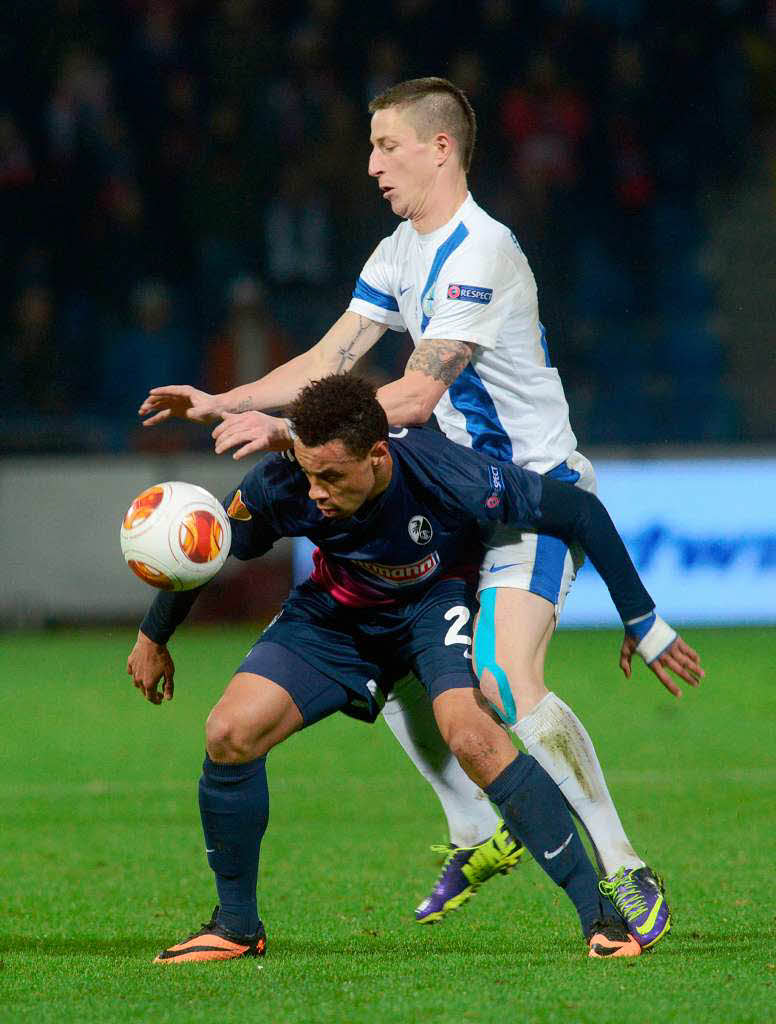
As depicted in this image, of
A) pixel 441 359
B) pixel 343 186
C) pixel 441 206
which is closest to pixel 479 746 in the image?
pixel 441 359

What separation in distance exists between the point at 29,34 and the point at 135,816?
10.5 m

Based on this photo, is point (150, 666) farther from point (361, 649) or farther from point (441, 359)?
point (441, 359)

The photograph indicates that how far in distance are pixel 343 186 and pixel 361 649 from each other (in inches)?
428

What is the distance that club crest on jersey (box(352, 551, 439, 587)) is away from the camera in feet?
15.0

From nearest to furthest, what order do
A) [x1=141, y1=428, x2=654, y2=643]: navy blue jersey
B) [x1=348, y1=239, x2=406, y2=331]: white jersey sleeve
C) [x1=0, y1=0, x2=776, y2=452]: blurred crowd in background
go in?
1. [x1=141, y1=428, x2=654, y2=643]: navy blue jersey
2. [x1=348, y1=239, x2=406, y2=331]: white jersey sleeve
3. [x1=0, y1=0, x2=776, y2=452]: blurred crowd in background

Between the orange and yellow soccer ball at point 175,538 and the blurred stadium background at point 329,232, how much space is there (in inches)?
330

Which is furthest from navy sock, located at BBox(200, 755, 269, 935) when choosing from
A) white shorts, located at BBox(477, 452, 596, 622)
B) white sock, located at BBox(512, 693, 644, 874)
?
white shorts, located at BBox(477, 452, 596, 622)

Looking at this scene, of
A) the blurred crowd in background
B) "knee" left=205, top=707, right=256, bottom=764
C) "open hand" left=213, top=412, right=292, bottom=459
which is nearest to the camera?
"open hand" left=213, top=412, right=292, bottom=459

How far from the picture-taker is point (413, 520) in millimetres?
4500

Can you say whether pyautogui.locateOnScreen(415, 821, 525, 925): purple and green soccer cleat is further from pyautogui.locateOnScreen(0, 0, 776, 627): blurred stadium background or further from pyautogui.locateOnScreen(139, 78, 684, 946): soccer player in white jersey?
pyautogui.locateOnScreen(0, 0, 776, 627): blurred stadium background

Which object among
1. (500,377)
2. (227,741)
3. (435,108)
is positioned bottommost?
(227,741)

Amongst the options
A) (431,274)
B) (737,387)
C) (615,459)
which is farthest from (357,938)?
(737,387)

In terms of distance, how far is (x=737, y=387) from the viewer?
14.6 meters

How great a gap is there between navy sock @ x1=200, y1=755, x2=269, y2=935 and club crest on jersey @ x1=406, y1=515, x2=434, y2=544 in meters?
0.73
